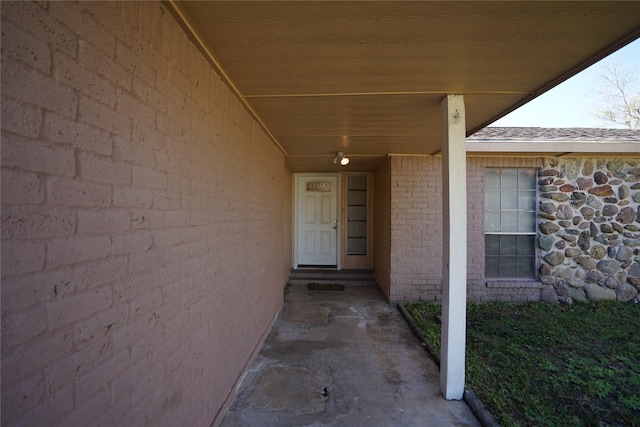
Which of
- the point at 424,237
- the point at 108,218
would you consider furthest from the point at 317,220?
the point at 108,218

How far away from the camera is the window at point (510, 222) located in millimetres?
5406

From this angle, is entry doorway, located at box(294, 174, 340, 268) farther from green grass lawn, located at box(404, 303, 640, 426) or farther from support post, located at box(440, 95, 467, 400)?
support post, located at box(440, 95, 467, 400)

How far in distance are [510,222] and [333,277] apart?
11.4 feet

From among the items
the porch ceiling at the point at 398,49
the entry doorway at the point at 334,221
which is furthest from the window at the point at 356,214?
Result: the porch ceiling at the point at 398,49

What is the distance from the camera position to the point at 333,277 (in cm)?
668

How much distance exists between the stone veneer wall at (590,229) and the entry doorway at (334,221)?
3.38 metres

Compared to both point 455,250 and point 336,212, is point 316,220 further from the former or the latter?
point 455,250

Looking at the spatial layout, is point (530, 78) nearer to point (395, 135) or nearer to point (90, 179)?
point (395, 135)

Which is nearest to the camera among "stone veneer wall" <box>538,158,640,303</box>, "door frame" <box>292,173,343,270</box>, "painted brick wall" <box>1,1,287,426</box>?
"painted brick wall" <box>1,1,287,426</box>

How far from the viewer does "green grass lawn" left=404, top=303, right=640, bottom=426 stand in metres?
2.46

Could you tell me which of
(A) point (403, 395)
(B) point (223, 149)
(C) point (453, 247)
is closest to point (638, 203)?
(C) point (453, 247)

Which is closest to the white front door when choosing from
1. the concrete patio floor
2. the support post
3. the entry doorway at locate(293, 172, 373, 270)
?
the entry doorway at locate(293, 172, 373, 270)

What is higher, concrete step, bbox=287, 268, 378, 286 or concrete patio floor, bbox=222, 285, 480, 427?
concrete step, bbox=287, 268, 378, 286

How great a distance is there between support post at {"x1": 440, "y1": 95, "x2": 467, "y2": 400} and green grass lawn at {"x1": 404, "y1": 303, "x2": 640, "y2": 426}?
299 mm
